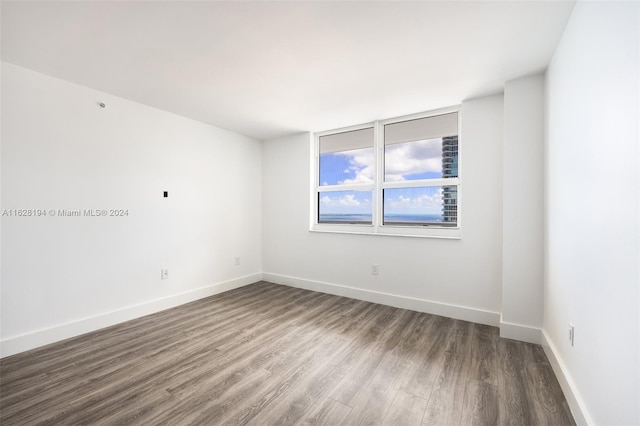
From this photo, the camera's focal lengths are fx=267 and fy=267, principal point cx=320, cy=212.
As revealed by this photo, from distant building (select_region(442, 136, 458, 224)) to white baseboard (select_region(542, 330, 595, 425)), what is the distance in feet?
4.78

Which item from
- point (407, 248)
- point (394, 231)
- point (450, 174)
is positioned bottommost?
point (407, 248)

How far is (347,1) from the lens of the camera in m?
1.58

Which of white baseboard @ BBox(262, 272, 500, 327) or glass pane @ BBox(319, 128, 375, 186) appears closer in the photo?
white baseboard @ BBox(262, 272, 500, 327)

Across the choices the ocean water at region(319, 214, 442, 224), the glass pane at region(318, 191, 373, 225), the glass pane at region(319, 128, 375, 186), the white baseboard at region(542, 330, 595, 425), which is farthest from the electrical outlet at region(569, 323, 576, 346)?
the glass pane at region(319, 128, 375, 186)

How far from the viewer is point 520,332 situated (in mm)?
2498

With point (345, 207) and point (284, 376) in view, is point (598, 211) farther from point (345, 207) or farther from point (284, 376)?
point (345, 207)

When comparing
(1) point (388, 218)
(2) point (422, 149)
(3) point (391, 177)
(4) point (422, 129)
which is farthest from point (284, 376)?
(4) point (422, 129)

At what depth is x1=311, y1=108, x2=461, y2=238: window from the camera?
3.27m

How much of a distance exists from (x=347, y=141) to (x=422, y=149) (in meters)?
1.16

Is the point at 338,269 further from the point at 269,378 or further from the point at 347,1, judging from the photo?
the point at 347,1

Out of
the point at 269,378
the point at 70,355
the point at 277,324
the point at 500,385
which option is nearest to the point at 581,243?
the point at 500,385

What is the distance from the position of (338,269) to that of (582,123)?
302 cm

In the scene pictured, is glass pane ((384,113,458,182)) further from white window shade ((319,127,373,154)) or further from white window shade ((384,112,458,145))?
white window shade ((319,127,373,154))

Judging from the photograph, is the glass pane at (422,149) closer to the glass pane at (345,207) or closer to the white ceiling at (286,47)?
the white ceiling at (286,47)
